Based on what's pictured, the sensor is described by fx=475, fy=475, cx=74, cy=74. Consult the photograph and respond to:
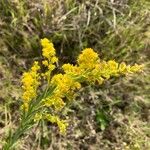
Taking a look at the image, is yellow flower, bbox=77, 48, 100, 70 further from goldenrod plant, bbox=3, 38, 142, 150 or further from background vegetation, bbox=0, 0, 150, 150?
background vegetation, bbox=0, 0, 150, 150

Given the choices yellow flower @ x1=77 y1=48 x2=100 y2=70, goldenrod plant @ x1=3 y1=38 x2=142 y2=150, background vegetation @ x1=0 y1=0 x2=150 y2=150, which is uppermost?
yellow flower @ x1=77 y1=48 x2=100 y2=70

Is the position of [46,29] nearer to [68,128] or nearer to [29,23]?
[29,23]

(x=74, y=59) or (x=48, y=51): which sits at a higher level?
(x=48, y=51)

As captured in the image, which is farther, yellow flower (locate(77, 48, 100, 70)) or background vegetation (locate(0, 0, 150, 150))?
background vegetation (locate(0, 0, 150, 150))

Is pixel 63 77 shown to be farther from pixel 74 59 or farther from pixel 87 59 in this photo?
pixel 74 59

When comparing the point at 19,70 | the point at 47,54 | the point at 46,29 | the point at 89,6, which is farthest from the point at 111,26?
the point at 47,54

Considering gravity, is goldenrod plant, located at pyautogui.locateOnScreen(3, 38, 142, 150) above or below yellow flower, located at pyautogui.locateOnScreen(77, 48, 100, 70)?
below

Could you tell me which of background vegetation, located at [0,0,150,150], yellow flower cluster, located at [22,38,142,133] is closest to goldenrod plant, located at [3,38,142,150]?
yellow flower cluster, located at [22,38,142,133]

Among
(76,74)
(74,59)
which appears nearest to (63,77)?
(76,74)
